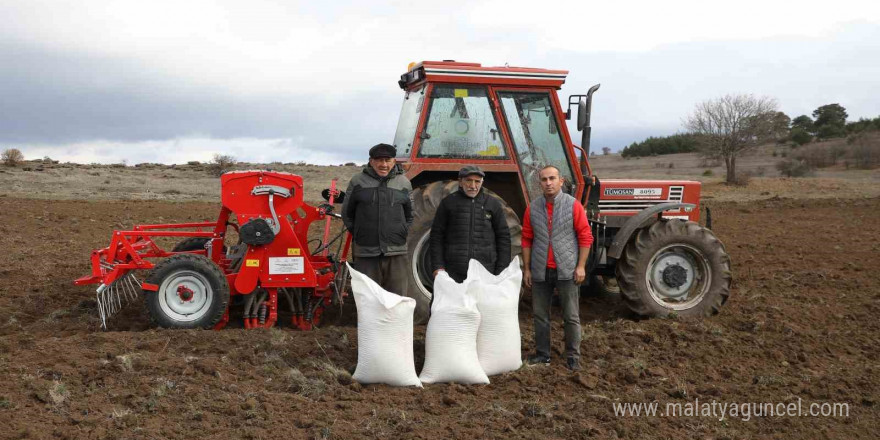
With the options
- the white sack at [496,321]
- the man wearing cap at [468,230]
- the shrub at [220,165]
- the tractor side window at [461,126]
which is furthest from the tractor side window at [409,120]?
the shrub at [220,165]

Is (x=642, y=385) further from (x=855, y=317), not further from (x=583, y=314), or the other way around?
(x=855, y=317)

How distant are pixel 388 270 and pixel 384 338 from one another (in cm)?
93

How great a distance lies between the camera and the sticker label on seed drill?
20.6 ft

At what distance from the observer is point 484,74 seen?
6.58 meters

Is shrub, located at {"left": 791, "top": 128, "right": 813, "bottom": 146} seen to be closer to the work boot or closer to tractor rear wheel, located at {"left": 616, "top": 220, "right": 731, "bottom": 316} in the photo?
tractor rear wheel, located at {"left": 616, "top": 220, "right": 731, "bottom": 316}

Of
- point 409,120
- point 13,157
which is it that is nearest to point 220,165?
point 13,157

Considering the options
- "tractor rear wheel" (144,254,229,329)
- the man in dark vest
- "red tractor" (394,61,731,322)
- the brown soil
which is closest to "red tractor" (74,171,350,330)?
"tractor rear wheel" (144,254,229,329)

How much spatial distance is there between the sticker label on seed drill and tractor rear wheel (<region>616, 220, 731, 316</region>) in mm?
2807

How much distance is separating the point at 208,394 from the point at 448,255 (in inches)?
78.3

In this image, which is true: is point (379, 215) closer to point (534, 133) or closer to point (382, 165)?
point (382, 165)

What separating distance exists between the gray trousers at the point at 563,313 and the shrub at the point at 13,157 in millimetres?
23791

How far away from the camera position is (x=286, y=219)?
635 cm

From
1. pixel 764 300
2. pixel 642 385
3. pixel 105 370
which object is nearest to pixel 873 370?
pixel 642 385

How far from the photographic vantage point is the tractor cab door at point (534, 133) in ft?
22.0
